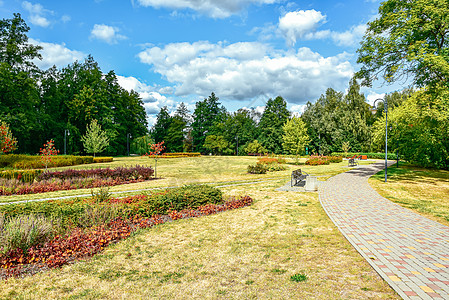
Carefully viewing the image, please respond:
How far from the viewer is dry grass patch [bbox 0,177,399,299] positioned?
12.1 feet

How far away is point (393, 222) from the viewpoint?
23.6ft

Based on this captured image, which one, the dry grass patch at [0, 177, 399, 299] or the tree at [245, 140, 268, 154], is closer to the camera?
the dry grass patch at [0, 177, 399, 299]

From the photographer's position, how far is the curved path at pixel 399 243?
148 inches

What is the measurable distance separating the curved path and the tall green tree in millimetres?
54092

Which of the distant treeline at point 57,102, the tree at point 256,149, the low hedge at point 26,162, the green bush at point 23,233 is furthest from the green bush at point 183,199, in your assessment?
the tree at point 256,149

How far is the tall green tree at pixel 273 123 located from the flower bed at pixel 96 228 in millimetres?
54795

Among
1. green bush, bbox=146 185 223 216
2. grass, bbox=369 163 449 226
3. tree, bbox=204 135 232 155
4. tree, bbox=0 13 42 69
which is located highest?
tree, bbox=0 13 42 69

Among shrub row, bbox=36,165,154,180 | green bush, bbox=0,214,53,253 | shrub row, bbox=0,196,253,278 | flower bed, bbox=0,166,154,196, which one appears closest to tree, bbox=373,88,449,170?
shrub row, bbox=0,196,253,278

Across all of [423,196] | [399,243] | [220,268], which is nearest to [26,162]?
[220,268]

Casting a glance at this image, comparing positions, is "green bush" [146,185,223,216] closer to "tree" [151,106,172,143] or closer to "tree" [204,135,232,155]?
"tree" [204,135,232,155]

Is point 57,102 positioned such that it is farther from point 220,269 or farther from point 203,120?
point 220,269

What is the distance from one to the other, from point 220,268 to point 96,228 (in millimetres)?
3955

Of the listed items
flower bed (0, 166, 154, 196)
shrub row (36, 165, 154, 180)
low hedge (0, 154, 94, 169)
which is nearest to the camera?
flower bed (0, 166, 154, 196)

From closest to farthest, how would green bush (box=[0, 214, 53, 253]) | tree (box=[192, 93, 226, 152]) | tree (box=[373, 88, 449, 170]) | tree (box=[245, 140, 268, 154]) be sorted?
green bush (box=[0, 214, 53, 253]), tree (box=[373, 88, 449, 170]), tree (box=[245, 140, 268, 154]), tree (box=[192, 93, 226, 152])
